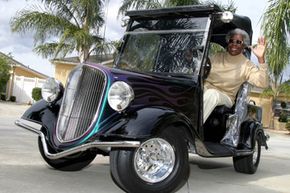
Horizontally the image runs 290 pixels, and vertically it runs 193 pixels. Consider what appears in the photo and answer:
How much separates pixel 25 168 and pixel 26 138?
358cm

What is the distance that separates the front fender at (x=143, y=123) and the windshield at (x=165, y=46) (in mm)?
1177

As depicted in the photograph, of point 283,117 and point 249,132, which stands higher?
point 249,132

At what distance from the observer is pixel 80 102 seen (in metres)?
4.80

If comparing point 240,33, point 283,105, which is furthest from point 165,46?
point 283,105

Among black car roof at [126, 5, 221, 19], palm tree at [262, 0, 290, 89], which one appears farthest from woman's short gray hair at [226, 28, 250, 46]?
palm tree at [262, 0, 290, 89]

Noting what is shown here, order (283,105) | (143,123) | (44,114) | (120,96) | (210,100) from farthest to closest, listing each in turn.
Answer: (283,105) → (210,100) → (44,114) → (120,96) → (143,123)

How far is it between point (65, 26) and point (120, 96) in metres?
16.8

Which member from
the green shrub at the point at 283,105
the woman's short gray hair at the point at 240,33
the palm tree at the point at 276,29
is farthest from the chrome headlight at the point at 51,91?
the green shrub at the point at 283,105

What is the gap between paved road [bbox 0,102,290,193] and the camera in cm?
466

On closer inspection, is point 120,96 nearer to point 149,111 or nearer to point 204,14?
point 149,111

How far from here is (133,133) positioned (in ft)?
13.6

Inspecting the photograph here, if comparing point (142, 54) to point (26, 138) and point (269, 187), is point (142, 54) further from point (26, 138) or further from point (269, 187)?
point (26, 138)

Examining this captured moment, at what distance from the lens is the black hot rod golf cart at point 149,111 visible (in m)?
4.32

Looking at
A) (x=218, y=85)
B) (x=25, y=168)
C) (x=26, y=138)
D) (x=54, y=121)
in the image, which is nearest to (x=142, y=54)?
(x=218, y=85)
